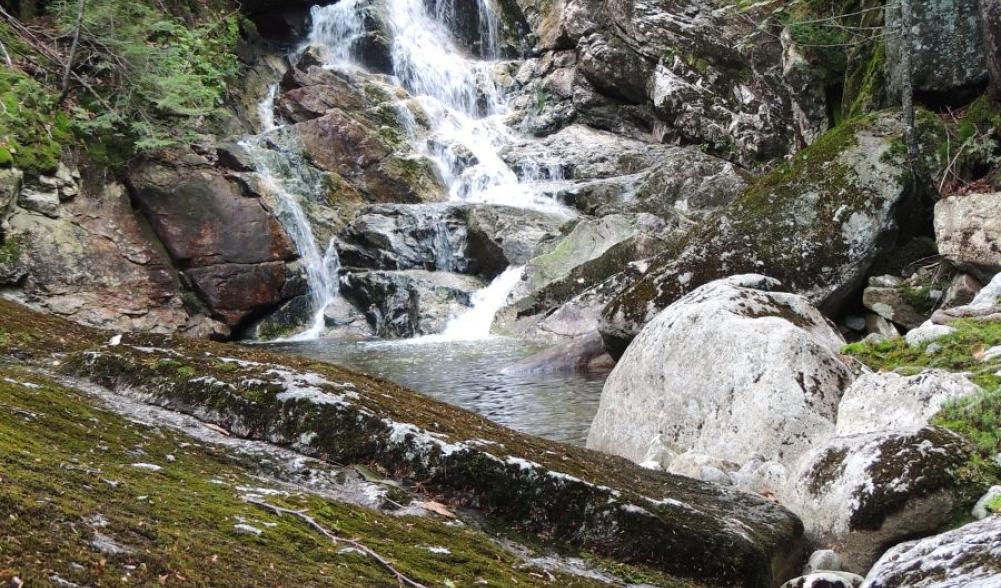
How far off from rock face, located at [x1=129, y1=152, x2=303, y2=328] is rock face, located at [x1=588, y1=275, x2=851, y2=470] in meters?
13.0

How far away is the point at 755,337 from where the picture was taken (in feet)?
24.8

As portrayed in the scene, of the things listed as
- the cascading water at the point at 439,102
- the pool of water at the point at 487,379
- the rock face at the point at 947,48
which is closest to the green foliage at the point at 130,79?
the cascading water at the point at 439,102

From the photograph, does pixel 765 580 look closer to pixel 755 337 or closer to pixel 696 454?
pixel 696 454


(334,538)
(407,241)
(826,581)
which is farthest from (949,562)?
(407,241)

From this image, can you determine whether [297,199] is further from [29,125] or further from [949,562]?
[949,562]

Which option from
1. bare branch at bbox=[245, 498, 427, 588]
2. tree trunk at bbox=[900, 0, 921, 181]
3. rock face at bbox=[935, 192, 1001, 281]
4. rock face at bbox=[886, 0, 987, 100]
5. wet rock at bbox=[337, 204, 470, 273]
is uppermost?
rock face at bbox=[886, 0, 987, 100]

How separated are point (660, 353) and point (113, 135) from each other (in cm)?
1511

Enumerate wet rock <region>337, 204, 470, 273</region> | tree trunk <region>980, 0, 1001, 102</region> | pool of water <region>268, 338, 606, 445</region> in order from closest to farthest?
1. tree trunk <region>980, 0, 1001, 102</region>
2. pool of water <region>268, 338, 606, 445</region>
3. wet rock <region>337, 204, 470, 273</region>

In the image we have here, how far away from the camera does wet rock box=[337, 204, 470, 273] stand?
Result: 22.5 metres

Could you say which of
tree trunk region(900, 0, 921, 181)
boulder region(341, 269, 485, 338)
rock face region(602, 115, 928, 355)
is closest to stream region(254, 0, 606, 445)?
boulder region(341, 269, 485, 338)

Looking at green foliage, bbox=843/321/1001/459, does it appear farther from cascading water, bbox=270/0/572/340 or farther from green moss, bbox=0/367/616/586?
cascading water, bbox=270/0/572/340

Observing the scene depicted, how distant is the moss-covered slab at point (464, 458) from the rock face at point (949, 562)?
2.26 feet

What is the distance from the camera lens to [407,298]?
20203mm

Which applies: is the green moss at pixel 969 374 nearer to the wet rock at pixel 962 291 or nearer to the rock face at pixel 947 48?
the wet rock at pixel 962 291
